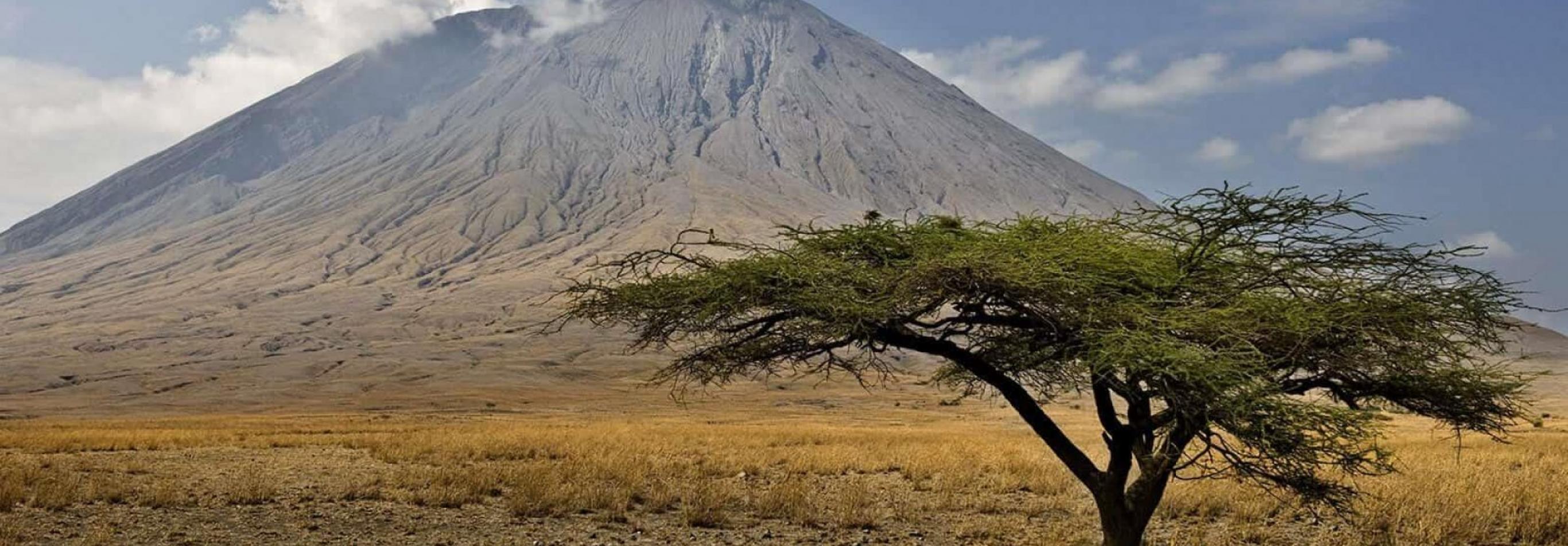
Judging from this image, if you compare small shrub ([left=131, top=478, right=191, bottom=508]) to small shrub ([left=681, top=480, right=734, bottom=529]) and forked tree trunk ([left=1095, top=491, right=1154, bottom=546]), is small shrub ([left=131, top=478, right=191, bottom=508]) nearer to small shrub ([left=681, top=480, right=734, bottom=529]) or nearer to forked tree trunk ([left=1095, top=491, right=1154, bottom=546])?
small shrub ([left=681, top=480, right=734, bottom=529])

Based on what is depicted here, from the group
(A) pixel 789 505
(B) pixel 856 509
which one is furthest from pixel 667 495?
(B) pixel 856 509

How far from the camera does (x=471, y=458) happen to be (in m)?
25.0

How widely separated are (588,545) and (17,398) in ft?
345

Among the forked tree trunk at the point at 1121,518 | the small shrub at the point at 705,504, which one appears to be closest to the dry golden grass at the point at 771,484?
the small shrub at the point at 705,504

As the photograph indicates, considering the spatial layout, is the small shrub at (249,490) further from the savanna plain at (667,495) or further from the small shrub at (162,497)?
the small shrub at (162,497)

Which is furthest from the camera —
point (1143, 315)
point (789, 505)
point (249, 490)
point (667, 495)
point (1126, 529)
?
point (667, 495)

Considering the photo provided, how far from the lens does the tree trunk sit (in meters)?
11.3

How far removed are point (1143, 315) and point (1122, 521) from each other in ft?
9.16

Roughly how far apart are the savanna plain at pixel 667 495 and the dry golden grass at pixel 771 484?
0.23ft

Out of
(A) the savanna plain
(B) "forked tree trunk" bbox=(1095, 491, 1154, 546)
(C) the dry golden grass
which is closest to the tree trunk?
(B) "forked tree trunk" bbox=(1095, 491, 1154, 546)

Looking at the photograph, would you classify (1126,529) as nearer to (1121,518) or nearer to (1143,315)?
(1121,518)

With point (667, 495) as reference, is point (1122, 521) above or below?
above

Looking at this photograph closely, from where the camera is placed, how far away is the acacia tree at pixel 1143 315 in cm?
964

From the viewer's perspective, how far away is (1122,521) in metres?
11.3
